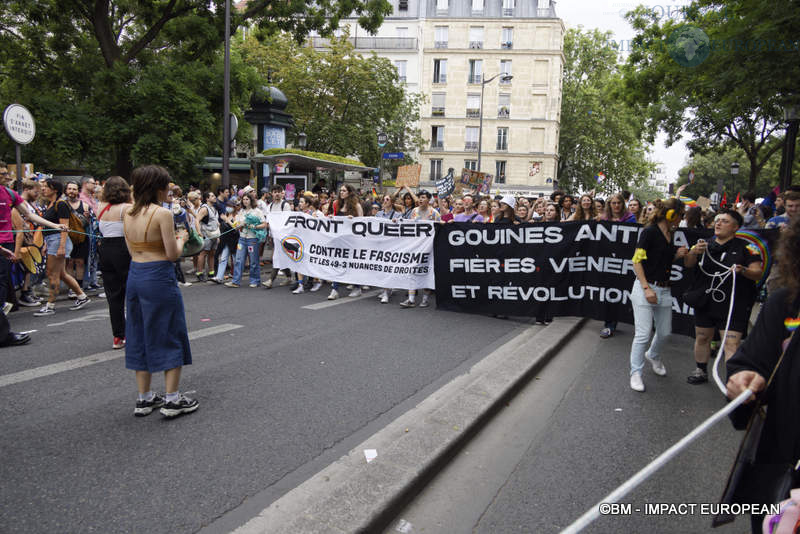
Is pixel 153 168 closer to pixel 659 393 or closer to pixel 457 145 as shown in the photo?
pixel 659 393

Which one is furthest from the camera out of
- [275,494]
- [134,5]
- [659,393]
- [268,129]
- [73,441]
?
[268,129]

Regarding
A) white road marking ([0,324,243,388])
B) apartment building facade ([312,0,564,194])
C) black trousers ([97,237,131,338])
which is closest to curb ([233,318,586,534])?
white road marking ([0,324,243,388])

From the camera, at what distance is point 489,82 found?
50031mm

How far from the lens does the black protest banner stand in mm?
7422

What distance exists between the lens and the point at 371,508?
279 cm

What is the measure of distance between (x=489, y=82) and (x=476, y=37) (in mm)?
4929

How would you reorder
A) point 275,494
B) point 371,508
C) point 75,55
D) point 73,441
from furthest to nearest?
point 75,55, point 73,441, point 275,494, point 371,508

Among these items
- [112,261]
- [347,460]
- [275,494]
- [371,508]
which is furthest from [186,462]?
[112,261]

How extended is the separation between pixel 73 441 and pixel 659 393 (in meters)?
4.91

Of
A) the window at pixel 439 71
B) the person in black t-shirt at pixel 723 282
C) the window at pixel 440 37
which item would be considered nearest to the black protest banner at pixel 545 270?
the person in black t-shirt at pixel 723 282

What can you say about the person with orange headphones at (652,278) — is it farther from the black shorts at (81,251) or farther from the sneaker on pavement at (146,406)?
the black shorts at (81,251)

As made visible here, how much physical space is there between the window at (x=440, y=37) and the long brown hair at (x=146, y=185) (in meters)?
52.1

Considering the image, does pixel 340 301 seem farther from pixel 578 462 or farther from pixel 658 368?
pixel 578 462

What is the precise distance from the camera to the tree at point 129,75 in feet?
48.4
